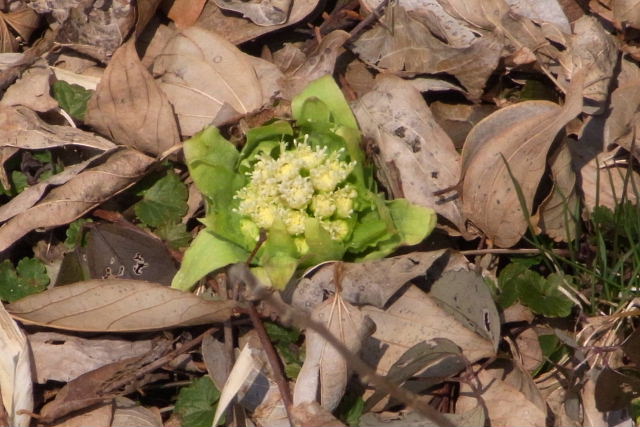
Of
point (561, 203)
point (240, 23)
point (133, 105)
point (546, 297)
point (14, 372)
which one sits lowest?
point (14, 372)

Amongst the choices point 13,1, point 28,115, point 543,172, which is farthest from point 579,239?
point 13,1

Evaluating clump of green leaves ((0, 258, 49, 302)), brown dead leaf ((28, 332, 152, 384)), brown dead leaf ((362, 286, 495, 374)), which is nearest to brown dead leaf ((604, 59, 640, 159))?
brown dead leaf ((362, 286, 495, 374))

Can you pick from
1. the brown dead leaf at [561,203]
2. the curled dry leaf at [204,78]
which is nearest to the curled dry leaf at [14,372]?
the curled dry leaf at [204,78]

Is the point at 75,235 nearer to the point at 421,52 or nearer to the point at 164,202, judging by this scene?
the point at 164,202

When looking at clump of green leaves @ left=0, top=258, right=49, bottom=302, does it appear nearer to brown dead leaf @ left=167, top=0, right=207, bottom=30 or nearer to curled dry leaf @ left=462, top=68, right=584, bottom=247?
brown dead leaf @ left=167, top=0, right=207, bottom=30

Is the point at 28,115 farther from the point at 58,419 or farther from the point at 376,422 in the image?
the point at 376,422

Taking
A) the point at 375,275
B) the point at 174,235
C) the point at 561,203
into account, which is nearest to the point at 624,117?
the point at 561,203

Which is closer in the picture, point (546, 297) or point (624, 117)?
point (546, 297)
